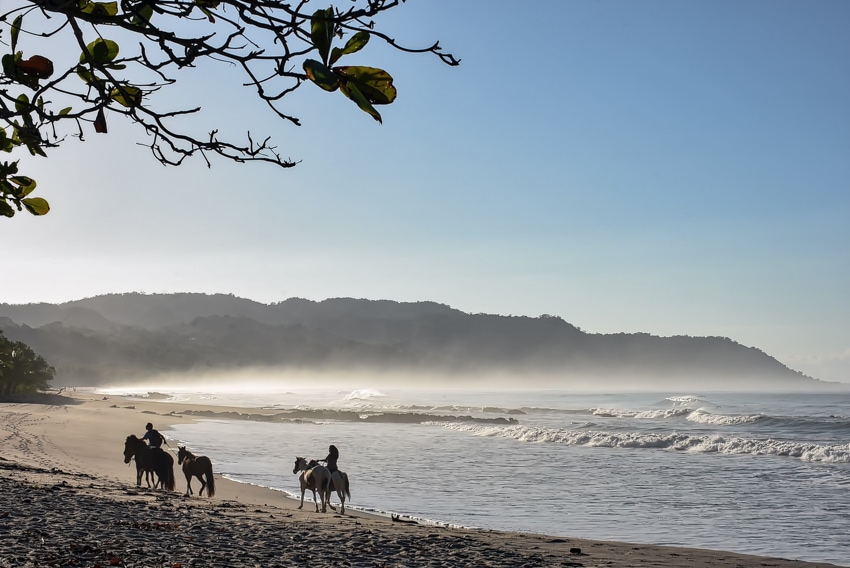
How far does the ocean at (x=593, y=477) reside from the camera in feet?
44.8

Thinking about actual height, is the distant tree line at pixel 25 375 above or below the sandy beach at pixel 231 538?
above

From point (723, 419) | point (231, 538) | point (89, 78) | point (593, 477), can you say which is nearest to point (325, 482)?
point (231, 538)

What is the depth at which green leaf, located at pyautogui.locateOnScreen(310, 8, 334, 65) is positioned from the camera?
1.96 meters

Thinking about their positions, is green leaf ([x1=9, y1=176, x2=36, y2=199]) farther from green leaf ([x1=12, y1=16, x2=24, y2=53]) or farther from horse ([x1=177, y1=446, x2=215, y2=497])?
horse ([x1=177, y1=446, x2=215, y2=497])

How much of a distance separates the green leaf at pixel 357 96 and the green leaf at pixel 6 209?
1646 mm

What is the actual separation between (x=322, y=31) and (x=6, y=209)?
1717 millimetres

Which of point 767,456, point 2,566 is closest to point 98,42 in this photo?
point 2,566

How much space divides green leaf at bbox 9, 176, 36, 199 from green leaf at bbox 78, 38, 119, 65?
532 millimetres

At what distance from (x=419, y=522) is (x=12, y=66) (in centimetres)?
1203

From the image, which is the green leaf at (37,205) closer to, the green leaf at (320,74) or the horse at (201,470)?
the green leaf at (320,74)

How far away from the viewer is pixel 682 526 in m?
13.9

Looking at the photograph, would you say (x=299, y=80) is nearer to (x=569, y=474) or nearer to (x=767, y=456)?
(x=569, y=474)

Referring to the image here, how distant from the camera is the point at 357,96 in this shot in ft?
6.66

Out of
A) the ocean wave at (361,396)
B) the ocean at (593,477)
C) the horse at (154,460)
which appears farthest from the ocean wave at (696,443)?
the ocean wave at (361,396)
